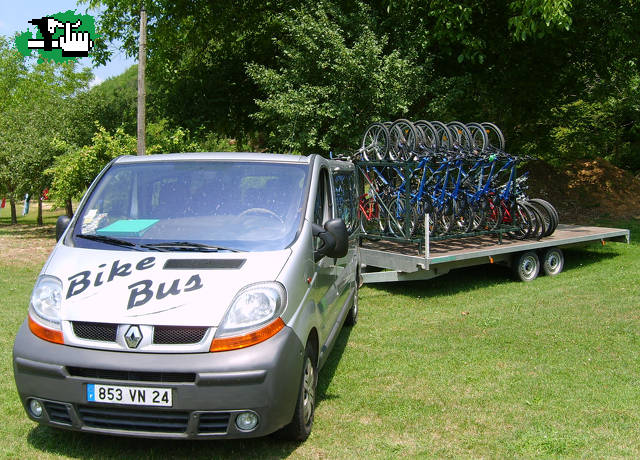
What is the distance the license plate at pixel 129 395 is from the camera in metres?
3.44

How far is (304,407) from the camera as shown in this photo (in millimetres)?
4055

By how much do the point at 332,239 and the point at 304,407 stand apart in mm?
1181

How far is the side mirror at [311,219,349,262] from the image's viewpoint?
4.42 metres

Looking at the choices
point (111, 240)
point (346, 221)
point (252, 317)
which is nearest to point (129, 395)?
point (252, 317)

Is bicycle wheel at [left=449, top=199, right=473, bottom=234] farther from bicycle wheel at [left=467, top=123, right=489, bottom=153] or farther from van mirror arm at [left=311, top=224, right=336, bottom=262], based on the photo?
van mirror arm at [left=311, top=224, right=336, bottom=262]

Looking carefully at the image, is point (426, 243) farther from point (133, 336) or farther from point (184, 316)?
point (133, 336)

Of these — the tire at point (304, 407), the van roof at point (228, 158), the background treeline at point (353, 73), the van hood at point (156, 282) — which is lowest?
the tire at point (304, 407)

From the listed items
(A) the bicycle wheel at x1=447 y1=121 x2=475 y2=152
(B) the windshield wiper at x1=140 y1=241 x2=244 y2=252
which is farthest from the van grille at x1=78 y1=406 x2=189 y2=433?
(A) the bicycle wheel at x1=447 y1=121 x2=475 y2=152

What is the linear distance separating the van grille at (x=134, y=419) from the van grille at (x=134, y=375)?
0.60 feet

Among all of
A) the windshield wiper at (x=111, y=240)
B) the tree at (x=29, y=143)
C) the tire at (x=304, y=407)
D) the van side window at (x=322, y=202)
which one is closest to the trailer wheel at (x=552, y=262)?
Answer: the van side window at (x=322, y=202)

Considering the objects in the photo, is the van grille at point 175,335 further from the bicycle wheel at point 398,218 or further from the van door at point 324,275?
the bicycle wheel at point 398,218

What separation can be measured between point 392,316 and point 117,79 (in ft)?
320

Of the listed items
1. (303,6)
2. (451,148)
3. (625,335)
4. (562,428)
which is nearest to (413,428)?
(562,428)

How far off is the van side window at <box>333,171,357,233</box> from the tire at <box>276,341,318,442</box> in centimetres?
203
